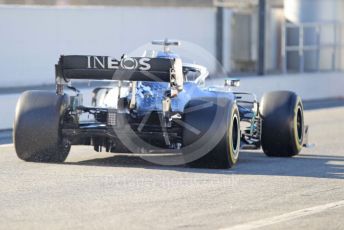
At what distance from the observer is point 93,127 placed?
42.1 ft

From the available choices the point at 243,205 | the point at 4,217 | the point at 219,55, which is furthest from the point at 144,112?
the point at 219,55

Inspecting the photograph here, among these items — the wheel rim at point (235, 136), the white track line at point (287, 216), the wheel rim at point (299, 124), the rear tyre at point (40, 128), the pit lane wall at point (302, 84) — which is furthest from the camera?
the pit lane wall at point (302, 84)

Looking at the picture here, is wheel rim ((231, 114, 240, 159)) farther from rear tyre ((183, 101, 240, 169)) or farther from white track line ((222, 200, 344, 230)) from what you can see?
white track line ((222, 200, 344, 230))

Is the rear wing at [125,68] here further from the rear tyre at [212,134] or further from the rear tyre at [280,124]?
the rear tyre at [280,124]

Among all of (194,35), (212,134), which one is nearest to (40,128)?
(212,134)

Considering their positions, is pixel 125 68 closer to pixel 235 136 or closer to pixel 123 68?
pixel 123 68

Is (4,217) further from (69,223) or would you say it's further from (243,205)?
(243,205)

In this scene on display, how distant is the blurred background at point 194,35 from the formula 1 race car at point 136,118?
6.96 m

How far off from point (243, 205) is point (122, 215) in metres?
1.40

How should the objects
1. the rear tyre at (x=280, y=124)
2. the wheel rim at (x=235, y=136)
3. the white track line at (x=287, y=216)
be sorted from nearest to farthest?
the white track line at (x=287, y=216)
the wheel rim at (x=235, y=136)
the rear tyre at (x=280, y=124)

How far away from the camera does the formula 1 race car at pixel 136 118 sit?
12.6 meters

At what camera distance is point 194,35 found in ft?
111

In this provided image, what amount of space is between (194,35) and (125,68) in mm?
21428

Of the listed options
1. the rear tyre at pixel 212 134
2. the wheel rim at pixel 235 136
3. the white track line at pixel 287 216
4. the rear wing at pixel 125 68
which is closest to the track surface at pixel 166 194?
the white track line at pixel 287 216
